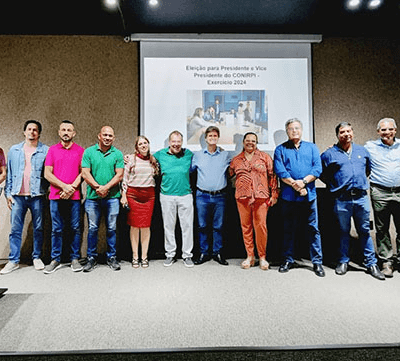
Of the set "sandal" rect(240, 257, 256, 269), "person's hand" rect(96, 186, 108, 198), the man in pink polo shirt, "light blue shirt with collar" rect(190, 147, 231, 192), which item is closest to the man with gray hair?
"sandal" rect(240, 257, 256, 269)

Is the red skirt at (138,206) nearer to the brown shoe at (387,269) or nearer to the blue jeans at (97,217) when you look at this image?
the blue jeans at (97,217)

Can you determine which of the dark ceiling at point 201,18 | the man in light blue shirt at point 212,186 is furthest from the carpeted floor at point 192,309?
the dark ceiling at point 201,18

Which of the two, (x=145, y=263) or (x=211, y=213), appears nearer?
(x=145, y=263)

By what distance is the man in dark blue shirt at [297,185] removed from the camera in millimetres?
3221

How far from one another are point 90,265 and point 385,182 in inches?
124

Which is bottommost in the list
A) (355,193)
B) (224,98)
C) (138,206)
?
(138,206)

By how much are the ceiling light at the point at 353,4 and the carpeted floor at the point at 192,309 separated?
2.84m

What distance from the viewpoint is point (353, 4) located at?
3.45m

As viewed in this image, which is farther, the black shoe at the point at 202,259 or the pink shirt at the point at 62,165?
the black shoe at the point at 202,259

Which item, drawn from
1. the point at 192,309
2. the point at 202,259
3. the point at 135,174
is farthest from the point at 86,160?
the point at 192,309

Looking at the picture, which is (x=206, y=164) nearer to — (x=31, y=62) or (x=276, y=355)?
(x=276, y=355)

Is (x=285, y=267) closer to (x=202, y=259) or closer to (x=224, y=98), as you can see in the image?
(x=202, y=259)

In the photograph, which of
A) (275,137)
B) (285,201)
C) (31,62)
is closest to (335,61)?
(275,137)

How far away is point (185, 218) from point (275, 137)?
1.54 metres
